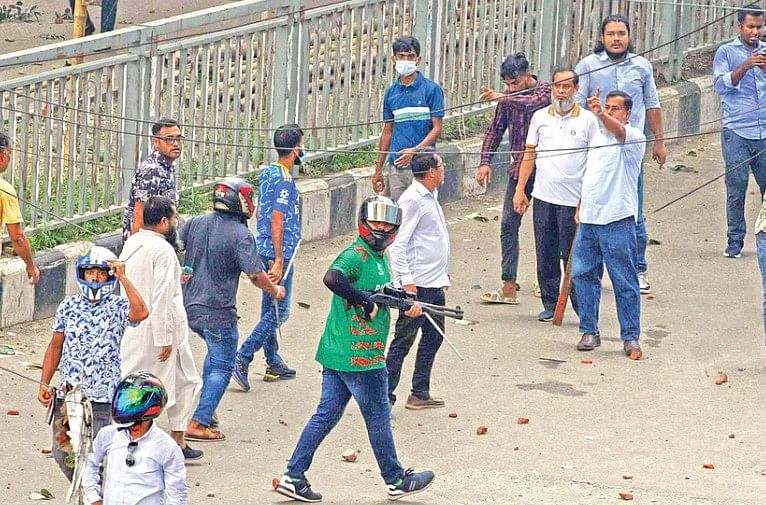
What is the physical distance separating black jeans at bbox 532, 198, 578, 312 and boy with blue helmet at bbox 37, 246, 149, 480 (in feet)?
13.1

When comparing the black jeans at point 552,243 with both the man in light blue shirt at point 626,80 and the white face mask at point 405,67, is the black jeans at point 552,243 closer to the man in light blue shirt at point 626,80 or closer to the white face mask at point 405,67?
the man in light blue shirt at point 626,80

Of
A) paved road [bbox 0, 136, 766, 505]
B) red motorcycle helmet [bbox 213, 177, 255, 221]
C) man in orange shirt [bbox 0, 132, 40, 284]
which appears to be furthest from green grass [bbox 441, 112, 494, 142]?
red motorcycle helmet [bbox 213, 177, 255, 221]

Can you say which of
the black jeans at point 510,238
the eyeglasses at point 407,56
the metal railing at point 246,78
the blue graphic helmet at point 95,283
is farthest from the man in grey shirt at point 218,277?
the eyeglasses at point 407,56

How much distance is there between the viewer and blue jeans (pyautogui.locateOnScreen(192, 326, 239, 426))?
8.41 metres

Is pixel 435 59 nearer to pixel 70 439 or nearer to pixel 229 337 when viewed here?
pixel 229 337

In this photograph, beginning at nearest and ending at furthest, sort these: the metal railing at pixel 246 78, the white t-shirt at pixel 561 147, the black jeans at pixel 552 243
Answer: the white t-shirt at pixel 561 147 → the metal railing at pixel 246 78 → the black jeans at pixel 552 243

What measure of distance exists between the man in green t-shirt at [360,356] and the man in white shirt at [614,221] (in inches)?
98.3

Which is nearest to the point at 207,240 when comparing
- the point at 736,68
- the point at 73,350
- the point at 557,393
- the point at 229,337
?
the point at 229,337

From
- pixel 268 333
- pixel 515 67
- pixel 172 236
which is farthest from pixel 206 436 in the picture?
pixel 515 67

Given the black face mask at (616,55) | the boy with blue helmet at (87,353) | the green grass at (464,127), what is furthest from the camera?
the green grass at (464,127)

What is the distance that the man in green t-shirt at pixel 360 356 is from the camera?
7.63 m

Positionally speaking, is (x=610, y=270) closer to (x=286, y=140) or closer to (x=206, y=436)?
(x=286, y=140)

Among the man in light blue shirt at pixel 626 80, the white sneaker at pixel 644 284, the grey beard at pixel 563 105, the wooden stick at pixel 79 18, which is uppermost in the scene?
the wooden stick at pixel 79 18

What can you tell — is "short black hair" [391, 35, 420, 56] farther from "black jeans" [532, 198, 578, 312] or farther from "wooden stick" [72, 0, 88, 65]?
"wooden stick" [72, 0, 88, 65]
